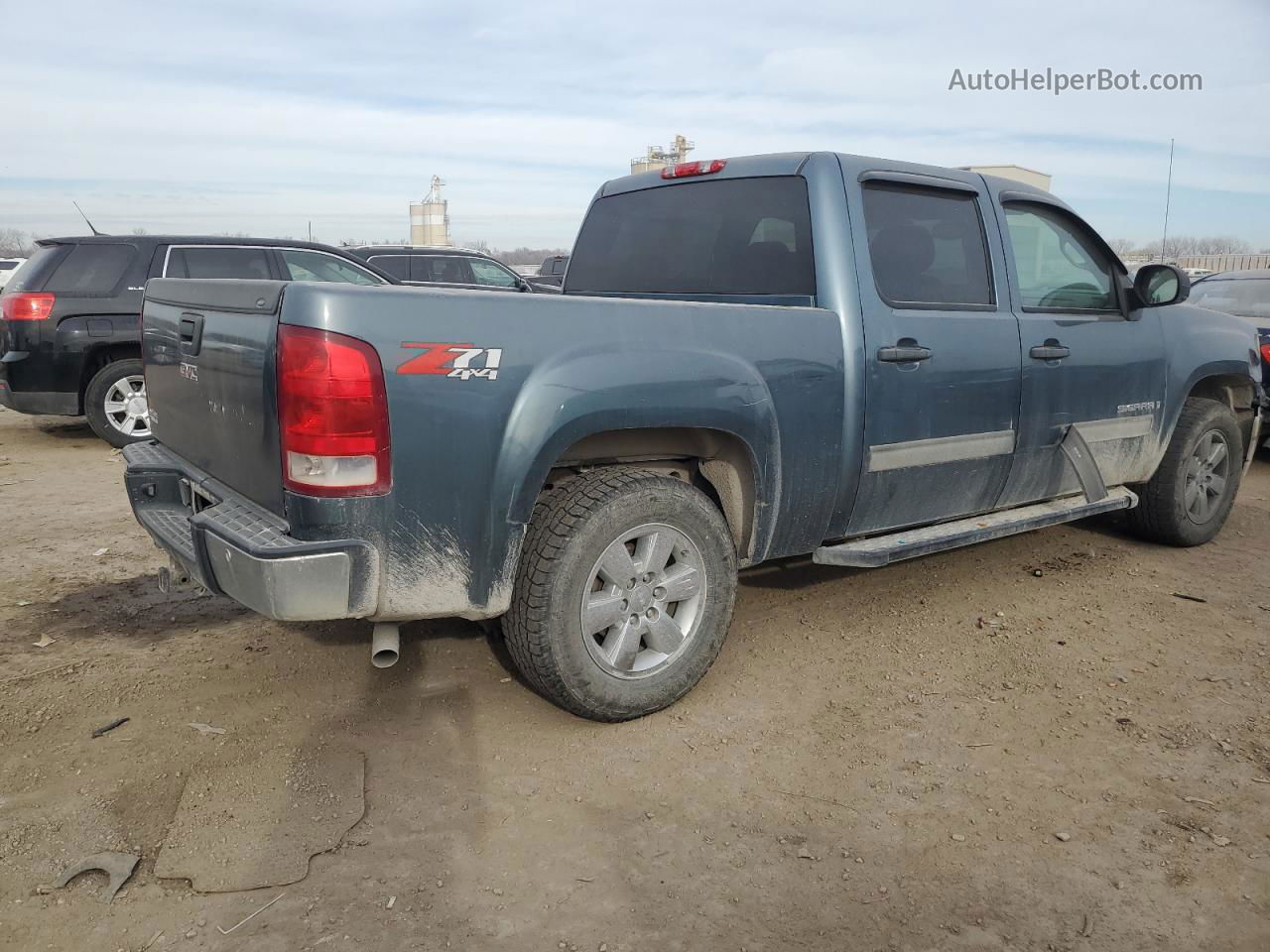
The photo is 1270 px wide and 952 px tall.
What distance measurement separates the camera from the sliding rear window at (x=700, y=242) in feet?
12.6

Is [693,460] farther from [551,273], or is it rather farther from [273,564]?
[551,273]

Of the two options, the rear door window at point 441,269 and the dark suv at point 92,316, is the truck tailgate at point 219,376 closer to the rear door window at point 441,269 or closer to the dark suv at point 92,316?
the dark suv at point 92,316

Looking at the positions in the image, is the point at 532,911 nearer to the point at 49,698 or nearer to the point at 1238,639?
the point at 49,698

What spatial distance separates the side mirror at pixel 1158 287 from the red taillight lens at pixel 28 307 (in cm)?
774

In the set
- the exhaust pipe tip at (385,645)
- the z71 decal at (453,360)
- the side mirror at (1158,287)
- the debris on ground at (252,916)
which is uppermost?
the side mirror at (1158,287)

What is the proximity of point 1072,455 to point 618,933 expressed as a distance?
3.26 meters

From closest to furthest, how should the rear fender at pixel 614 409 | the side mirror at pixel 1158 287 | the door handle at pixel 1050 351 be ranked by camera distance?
the rear fender at pixel 614 409
the door handle at pixel 1050 351
the side mirror at pixel 1158 287

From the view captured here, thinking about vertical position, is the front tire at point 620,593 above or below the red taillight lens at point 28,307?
below

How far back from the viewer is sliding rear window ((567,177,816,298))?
12.6 feet

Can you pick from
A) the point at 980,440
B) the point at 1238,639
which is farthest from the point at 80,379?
the point at 1238,639

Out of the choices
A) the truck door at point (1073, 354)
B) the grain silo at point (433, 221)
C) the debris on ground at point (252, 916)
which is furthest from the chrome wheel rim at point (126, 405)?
the grain silo at point (433, 221)

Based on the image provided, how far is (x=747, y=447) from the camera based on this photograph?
341cm

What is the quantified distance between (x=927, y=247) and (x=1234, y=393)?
2.86 m

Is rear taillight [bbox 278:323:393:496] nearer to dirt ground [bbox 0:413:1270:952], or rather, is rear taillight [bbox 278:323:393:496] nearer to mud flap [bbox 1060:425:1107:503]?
dirt ground [bbox 0:413:1270:952]
